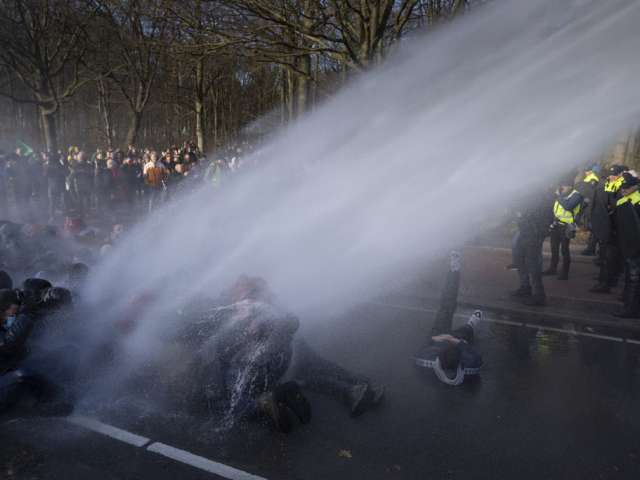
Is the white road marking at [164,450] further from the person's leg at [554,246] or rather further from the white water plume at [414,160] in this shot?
the person's leg at [554,246]

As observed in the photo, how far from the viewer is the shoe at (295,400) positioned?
3.66 metres

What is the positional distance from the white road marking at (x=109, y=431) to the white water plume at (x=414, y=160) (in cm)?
93

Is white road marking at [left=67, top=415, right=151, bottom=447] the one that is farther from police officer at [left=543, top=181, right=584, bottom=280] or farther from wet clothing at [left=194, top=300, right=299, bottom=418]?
police officer at [left=543, top=181, right=584, bottom=280]

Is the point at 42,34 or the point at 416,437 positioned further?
the point at 42,34

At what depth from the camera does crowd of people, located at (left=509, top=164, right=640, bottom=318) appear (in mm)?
6414

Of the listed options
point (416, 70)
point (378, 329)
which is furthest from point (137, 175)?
point (378, 329)

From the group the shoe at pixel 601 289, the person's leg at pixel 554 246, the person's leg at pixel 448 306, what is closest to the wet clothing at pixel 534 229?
the shoe at pixel 601 289

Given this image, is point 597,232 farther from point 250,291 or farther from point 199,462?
point 199,462

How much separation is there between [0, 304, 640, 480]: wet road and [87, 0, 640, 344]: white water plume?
1308 mm

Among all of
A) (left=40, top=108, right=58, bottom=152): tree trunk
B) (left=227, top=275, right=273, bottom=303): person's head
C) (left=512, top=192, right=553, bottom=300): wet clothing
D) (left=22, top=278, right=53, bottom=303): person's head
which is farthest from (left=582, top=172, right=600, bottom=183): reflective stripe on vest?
(left=40, top=108, right=58, bottom=152): tree trunk

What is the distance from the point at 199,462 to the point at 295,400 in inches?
30.8

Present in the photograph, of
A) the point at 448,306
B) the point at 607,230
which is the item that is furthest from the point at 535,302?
the point at 448,306

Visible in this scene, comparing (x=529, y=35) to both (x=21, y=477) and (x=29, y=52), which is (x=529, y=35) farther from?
(x=29, y=52)

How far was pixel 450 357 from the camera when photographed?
440 centimetres
